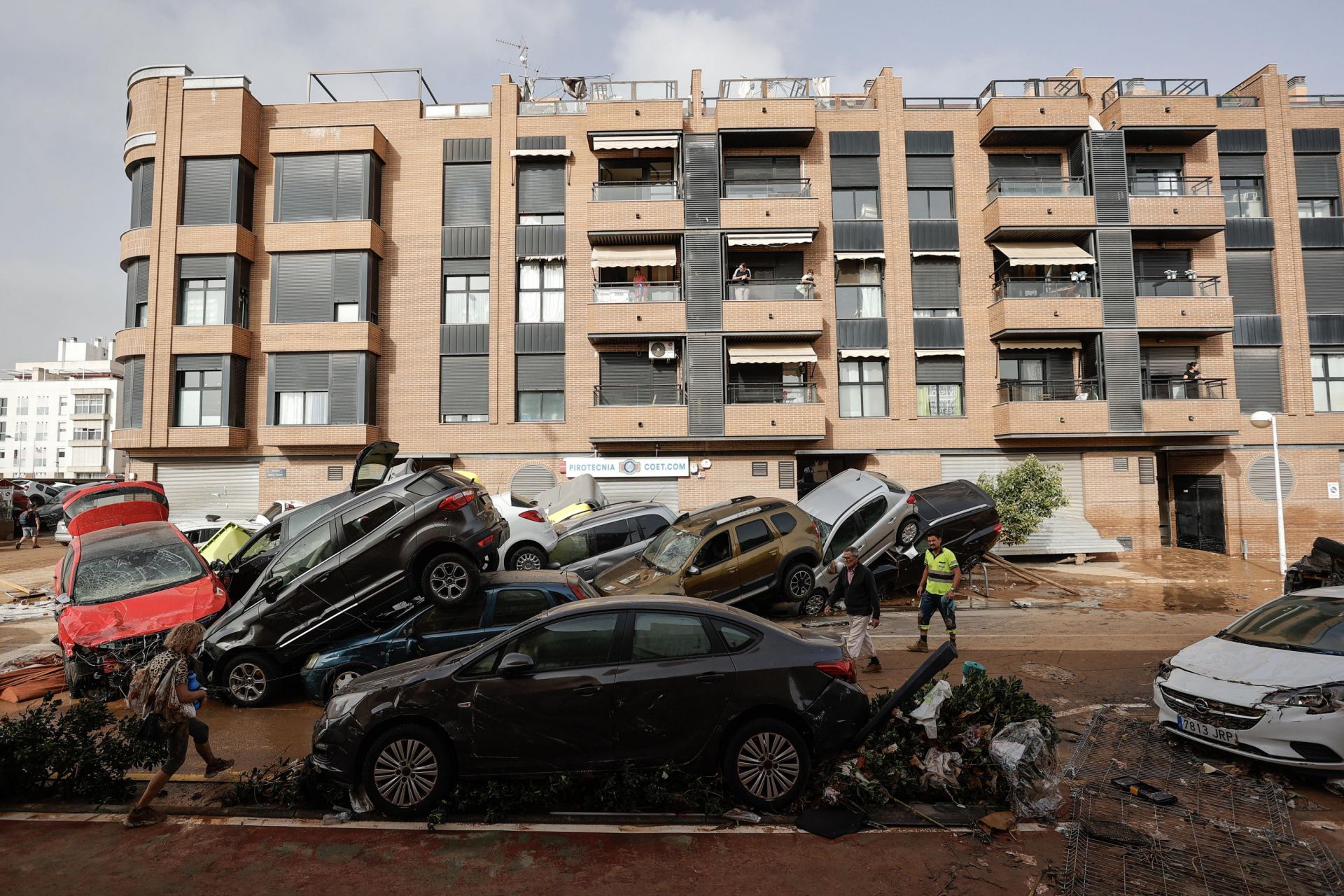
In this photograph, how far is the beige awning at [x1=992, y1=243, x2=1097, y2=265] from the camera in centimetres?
2138

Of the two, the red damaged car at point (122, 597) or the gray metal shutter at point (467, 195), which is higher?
the gray metal shutter at point (467, 195)

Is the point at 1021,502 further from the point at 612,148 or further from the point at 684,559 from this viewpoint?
the point at 612,148

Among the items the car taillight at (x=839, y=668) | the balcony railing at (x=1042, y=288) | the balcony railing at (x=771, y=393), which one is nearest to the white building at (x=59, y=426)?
the balcony railing at (x=771, y=393)

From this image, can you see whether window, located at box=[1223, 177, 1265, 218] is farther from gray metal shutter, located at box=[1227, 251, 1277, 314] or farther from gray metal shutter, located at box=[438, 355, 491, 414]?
gray metal shutter, located at box=[438, 355, 491, 414]

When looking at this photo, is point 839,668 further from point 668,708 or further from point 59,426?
point 59,426

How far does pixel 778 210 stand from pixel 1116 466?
13666 mm

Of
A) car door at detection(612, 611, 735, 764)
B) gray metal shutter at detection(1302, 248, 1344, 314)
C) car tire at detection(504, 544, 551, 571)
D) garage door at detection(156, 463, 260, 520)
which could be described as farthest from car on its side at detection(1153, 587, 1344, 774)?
garage door at detection(156, 463, 260, 520)

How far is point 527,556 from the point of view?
1259cm

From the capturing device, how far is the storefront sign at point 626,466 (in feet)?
69.5

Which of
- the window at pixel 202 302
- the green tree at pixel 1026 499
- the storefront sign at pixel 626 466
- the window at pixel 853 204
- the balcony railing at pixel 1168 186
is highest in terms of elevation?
the balcony railing at pixel 1168 186

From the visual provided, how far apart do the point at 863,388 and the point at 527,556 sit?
13.7 meters

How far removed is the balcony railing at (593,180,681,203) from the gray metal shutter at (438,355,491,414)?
650 centimetres

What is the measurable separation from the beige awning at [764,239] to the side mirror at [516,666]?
18534 millimetres

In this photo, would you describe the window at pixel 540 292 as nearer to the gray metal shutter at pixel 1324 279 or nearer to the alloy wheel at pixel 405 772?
the alloy wheel at pixel 405 772
